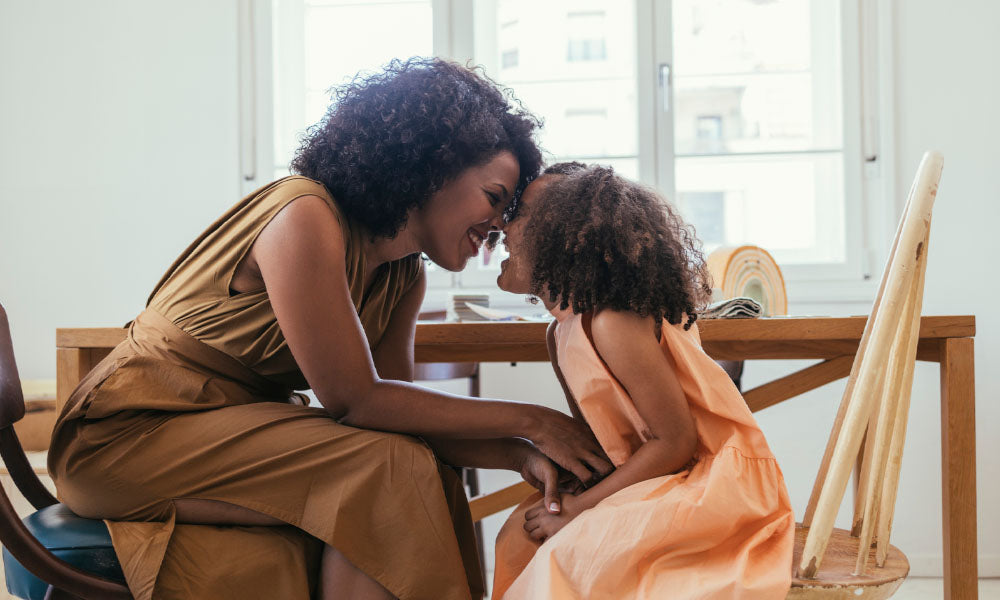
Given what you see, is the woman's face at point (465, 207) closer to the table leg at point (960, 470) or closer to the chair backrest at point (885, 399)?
the chair backrest at point (885, 399)

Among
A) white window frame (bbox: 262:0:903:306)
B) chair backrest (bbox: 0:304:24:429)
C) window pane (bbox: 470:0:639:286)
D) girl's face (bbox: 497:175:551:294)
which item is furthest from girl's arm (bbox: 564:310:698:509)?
window pane (bbox: 470:0:639:286)

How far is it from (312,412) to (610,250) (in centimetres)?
45

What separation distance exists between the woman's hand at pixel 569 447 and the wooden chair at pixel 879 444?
0.90ft

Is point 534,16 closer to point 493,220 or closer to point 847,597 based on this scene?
point 493,220

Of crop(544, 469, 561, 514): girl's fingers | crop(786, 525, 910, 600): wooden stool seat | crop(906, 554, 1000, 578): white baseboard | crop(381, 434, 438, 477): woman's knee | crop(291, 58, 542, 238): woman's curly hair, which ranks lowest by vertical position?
crop(906, 554, 1000, 578): white baseboard

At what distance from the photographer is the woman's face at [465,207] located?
125 cm

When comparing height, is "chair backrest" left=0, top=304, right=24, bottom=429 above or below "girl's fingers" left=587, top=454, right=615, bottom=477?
above

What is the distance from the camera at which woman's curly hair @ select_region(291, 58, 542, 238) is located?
1201mm

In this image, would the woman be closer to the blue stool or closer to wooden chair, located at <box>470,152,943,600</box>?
the blue stool

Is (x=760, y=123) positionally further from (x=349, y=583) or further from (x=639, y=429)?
(x=349, y=583)

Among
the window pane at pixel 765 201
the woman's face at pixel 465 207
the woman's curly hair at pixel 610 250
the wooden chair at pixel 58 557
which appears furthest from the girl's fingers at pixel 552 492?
the window pane at pixel 765 201

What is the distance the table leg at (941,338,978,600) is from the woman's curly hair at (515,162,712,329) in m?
0.46

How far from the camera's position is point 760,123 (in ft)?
8.93

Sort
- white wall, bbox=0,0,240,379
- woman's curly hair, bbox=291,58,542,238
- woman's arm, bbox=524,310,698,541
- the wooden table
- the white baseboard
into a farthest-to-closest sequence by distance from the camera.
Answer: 1. white wall, bbox=0,0,240,379
2. the white baseboard
3. the wooden table
4. woman's curly hair, bbox=291,58,542,238
5. woman's arm, bbox=524,310,698,541
